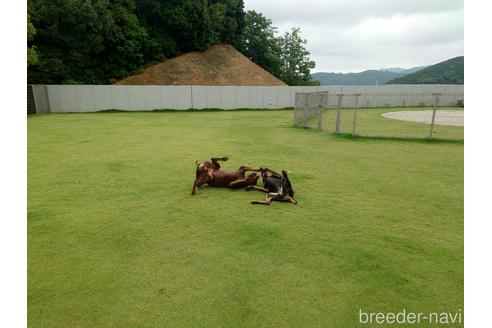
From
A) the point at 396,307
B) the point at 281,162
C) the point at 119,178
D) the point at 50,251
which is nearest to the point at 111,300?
the point at 50,251

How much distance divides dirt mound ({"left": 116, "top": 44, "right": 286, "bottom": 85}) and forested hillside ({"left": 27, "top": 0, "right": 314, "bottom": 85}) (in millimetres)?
1070

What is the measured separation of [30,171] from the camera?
6.64 meters

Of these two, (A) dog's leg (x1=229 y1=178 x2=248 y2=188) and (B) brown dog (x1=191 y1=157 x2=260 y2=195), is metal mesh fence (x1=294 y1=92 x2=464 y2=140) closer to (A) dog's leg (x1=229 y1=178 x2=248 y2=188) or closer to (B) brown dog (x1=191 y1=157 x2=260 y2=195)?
(B) brown dog (x1=191 y1=157 x2=260 y2=195)

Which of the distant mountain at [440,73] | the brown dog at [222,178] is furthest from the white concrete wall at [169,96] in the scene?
the distant mountain at [440,73]

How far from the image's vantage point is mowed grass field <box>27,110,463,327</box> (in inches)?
97.8

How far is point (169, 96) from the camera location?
79.7 ft

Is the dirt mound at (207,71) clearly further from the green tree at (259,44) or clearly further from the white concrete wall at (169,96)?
the white concrete wall at (169,96)

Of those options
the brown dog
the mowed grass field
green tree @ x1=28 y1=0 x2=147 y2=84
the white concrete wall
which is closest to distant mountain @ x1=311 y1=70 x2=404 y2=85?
green tree @ x1=28 y1=0 x2=147 y2=84

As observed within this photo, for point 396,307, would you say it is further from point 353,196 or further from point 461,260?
point 353,196

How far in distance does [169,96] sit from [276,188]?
2128 centimetres

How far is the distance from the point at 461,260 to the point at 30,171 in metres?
7.90

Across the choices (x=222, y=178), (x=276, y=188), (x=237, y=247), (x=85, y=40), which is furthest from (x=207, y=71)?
(x=237, y=247)

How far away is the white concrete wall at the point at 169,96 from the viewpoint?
22.6 meters

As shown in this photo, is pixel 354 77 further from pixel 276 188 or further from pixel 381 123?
pixel 276 188
